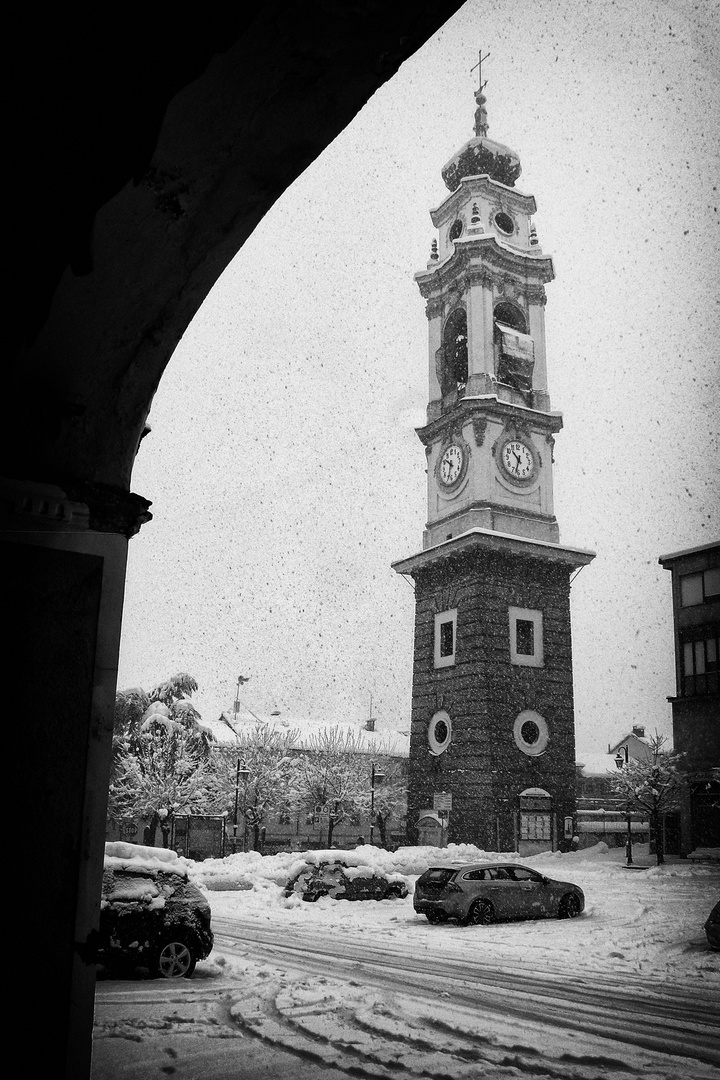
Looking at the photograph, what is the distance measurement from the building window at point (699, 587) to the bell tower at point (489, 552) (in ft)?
21.3

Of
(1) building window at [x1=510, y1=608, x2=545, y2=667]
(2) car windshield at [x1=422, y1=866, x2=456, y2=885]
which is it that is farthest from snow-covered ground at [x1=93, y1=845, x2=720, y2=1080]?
(1) building window at [x1=510, y1=608, x2=545, y2=667]

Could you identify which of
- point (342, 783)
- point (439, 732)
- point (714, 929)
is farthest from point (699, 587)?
point (342, 783)

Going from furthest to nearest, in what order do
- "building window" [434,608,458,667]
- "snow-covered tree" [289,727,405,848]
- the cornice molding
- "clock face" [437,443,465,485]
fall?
"snow-covered tree" [289,727,405,848]
"clock face" [437,443,465,485]
the cornice molding
"building window" [434,608,458,667]

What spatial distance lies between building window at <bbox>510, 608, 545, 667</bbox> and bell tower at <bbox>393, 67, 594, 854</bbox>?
0.22 ft

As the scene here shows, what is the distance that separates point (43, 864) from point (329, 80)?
10.9 ft

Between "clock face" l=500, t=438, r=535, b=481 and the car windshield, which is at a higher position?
"clock face" l=500, t=438, r=535, b=481

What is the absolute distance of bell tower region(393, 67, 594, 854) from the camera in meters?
37.1

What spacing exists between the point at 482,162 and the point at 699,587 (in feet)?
85.5

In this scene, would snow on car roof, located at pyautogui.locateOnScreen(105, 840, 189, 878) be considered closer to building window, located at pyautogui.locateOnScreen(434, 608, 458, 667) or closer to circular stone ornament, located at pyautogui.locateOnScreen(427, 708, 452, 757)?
circular stone ornament, located at pyautogui.locateOnScreen(427, 708, 452, 757)

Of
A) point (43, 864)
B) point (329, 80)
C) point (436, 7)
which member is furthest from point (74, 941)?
point (436, 7)

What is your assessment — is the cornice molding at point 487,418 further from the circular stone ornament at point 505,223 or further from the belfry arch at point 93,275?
the belfry arch at point 93,275

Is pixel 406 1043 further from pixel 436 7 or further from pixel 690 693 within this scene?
pixel 690 693

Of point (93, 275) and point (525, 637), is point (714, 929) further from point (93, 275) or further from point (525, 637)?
point (525, 637)

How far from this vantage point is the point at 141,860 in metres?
10.9
